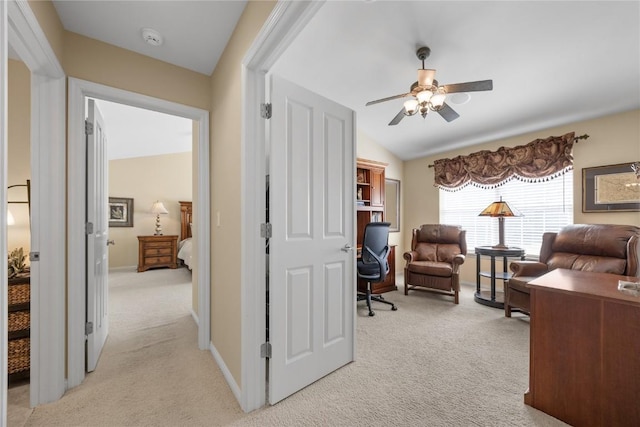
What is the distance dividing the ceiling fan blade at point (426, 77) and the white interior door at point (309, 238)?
0.74 metres

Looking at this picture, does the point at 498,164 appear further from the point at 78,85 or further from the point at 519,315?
the point at 78,85

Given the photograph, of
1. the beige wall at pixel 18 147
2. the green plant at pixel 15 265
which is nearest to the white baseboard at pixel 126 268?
the beige wall at pixel 18 147

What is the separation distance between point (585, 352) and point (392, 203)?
12.8 ft

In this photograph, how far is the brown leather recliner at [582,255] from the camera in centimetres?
258

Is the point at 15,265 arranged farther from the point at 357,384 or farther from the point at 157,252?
the point at 157,252

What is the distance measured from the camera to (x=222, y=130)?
2012mm

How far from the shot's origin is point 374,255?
316 centimetres

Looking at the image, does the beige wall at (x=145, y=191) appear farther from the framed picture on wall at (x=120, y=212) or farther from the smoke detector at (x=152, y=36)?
the smoke detector at (x=152, y=36)

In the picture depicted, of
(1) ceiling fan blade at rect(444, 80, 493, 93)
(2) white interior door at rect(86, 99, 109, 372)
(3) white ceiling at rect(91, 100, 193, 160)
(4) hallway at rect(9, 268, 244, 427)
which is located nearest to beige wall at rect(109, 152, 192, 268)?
(3) white ceiling at rect(91, 100, 193, 160)

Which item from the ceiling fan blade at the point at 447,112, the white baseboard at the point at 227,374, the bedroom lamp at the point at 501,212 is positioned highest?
the ceiling fan blade at the point at 447,112

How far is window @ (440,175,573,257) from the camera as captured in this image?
12.0 ft

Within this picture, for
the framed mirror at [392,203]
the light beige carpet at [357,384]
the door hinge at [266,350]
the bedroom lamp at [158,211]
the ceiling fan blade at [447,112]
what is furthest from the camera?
the bedroom lamp at [158,211]

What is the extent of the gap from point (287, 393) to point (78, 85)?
94.8 inches

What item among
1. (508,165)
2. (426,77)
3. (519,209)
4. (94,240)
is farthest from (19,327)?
(519,209)
